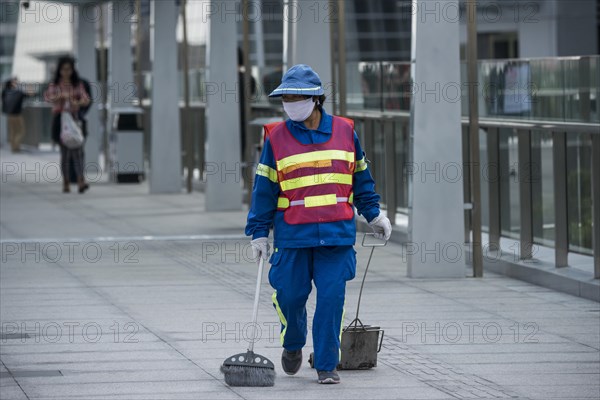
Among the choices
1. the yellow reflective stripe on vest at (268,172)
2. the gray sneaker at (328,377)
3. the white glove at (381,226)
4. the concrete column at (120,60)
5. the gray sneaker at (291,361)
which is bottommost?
the gray sneaker at (328,377)

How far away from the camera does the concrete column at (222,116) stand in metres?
18.6

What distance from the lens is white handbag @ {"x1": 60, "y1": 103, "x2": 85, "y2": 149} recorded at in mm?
20609

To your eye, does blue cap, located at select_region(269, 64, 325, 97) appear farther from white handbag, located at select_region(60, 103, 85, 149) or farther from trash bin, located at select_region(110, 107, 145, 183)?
trash bin, located at select_region(110, 107, 145, 183)

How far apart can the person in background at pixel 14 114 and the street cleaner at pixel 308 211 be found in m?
29.6

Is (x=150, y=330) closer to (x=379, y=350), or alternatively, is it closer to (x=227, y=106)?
(x=379, y=350)

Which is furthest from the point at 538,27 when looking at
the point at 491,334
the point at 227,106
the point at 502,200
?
the point at 491,334

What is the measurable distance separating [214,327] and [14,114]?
28587 mm

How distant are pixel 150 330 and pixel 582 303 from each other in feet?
10.7

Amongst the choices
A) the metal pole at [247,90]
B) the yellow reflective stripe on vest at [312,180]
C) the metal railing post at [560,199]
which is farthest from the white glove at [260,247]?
the metal pole at [247,90]

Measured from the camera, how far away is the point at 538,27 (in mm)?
49969

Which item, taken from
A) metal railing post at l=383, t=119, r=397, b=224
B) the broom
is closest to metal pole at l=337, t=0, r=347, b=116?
metal railing post at l=383, t=119, r=397, b=224

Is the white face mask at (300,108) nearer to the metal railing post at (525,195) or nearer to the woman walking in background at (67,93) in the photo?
the metal railing post at (525,195)

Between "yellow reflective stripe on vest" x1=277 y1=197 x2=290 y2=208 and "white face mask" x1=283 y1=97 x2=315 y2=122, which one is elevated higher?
"white face mask" x1=283 y1=97 x2=315 y2=122

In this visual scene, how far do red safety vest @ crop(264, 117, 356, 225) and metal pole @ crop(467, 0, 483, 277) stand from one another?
450 cm
